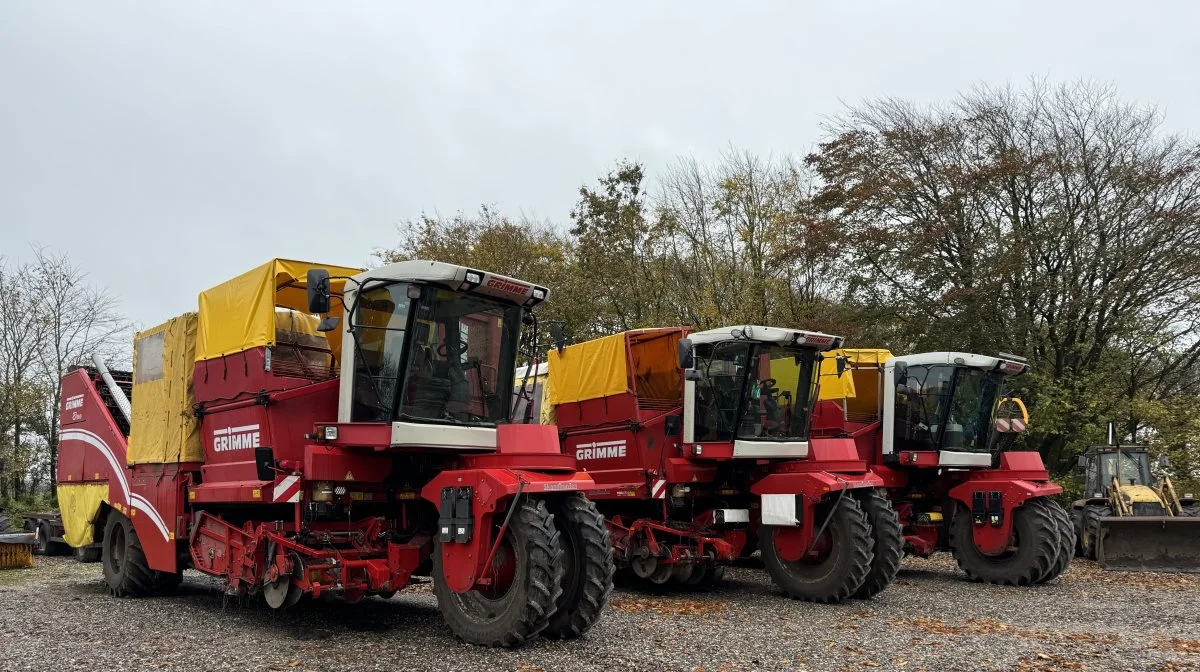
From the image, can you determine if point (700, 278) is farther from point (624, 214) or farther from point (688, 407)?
point (688, 407)

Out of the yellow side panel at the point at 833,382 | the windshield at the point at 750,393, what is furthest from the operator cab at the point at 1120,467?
the windshield at the point at 750,393

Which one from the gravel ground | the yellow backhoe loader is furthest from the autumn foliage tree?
the gravel ground

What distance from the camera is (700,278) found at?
26906 millimetres

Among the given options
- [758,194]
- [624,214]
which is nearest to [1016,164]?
[758,194]

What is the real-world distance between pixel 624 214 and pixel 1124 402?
12.7 meters

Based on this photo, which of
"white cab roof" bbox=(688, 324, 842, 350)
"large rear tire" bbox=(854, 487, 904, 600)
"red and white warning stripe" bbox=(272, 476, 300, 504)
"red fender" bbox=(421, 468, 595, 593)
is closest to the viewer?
"red fender" bbox=(421, 468, 595, 593)

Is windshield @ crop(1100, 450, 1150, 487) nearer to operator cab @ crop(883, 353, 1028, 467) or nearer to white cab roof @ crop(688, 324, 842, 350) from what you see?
operator cab @ crop(883, 353, 1028, 467)

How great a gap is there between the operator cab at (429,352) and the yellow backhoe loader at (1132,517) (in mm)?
10482

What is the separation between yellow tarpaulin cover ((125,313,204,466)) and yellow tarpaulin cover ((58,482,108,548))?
124 cm

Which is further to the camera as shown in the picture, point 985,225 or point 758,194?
Result: point 758,194

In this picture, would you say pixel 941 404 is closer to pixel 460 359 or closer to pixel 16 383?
pixel 460 359

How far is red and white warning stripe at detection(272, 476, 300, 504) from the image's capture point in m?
7.79

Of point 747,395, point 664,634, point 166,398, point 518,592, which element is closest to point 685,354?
point 747,395

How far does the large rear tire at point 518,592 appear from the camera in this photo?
22.4 ft
